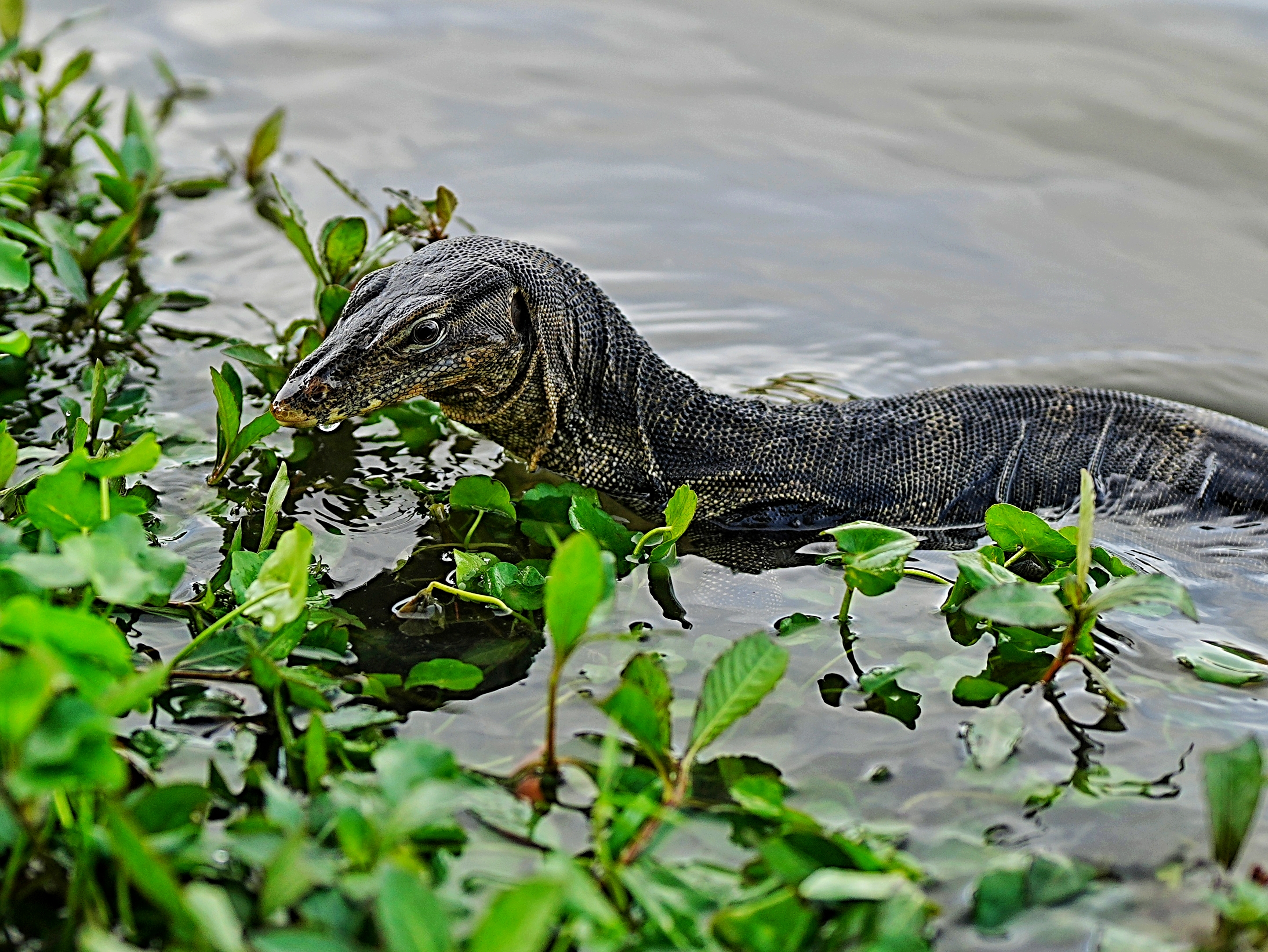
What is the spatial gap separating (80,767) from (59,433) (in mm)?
2868

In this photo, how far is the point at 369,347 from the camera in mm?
4523

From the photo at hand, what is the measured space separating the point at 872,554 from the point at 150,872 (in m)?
2.11

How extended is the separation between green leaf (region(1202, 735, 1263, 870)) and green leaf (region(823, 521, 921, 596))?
1.04 metres

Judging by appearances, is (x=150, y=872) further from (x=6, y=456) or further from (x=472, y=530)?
(x=472, y=530)

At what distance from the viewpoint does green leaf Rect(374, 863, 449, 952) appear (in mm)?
2217

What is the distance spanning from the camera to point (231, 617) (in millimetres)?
3320

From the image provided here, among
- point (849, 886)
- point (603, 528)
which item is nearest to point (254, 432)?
point (603, 528)

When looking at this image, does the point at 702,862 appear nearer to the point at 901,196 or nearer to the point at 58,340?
the point at 58,340

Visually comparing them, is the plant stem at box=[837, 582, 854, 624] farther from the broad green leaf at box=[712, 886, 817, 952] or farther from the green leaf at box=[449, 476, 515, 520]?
the broad green leaf at box=[712, 886, 817, 952]

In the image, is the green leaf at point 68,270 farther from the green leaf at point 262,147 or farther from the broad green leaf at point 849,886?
the broad green leaf at point 849,886

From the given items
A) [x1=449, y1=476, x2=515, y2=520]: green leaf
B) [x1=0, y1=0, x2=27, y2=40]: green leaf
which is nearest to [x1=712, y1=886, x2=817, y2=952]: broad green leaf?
[x1=449, y1=476, x2=515, y2=520]: green leaf

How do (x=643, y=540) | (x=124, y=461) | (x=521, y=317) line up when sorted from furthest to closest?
(x=521, y=317)
(x=643, y=540)
(x=124, y=461)

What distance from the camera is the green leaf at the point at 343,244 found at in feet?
17.3

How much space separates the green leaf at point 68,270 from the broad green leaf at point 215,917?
3984 millimetres
